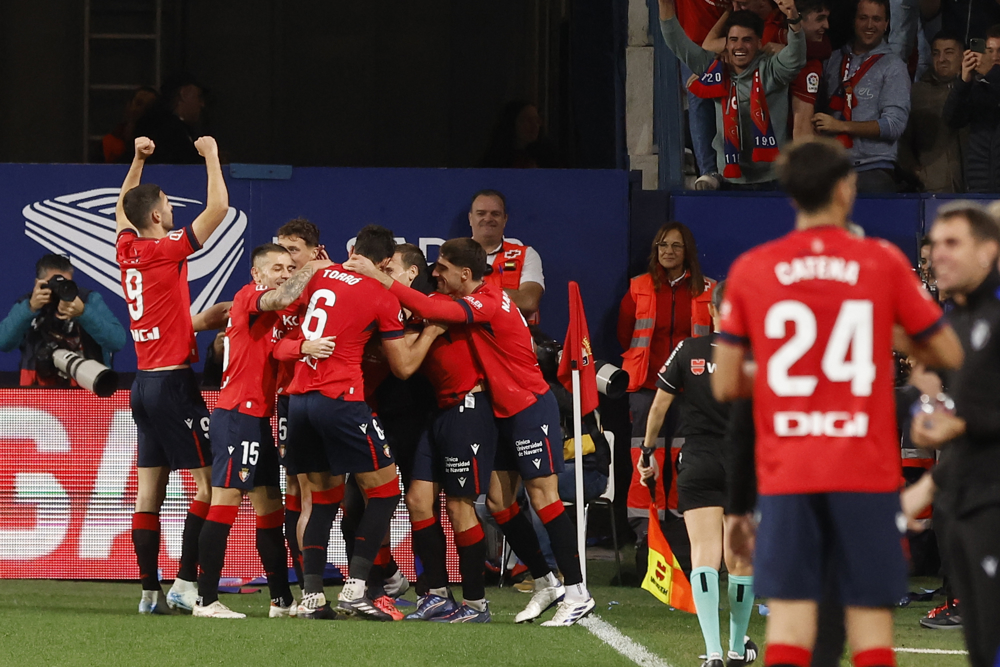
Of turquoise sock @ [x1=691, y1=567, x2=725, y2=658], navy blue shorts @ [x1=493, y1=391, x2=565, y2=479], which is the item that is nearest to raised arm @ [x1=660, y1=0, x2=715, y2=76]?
navy blue shorts @ [x1=493, y1=391, x2=565, y2=479]

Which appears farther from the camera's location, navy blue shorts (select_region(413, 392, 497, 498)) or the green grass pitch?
navy blue shorts (select_region(413, 392, 497, 498))

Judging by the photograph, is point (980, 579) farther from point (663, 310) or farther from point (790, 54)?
point (790, 54)

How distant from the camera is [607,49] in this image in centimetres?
1271

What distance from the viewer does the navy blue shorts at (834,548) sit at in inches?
147

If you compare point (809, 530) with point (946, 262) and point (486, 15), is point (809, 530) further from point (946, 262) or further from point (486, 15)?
point (486, 15)

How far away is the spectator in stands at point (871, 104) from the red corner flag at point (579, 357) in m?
2.98

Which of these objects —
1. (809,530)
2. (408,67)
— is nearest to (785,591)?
(809,530)

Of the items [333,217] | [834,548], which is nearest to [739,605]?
[834,548]

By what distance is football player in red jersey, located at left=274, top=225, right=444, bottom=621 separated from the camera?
23.8ft

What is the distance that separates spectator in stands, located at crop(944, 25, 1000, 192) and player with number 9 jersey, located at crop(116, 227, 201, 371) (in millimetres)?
5828

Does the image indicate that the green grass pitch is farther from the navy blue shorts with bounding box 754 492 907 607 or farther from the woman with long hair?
the navy blue shorts with bounding box 754 492 907 607

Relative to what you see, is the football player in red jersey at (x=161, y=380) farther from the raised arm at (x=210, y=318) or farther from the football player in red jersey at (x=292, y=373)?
the football player in red jersey at (x=292, y=373)

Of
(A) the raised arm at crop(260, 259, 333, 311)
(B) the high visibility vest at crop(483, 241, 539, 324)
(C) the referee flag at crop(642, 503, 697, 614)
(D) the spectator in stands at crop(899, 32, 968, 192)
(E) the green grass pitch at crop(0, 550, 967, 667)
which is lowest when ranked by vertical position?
(E) the green grass pitch at crop(0, 550, 967, 667)

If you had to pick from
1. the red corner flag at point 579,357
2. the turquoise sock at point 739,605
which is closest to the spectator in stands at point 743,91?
the red corner flag at point 579,357
